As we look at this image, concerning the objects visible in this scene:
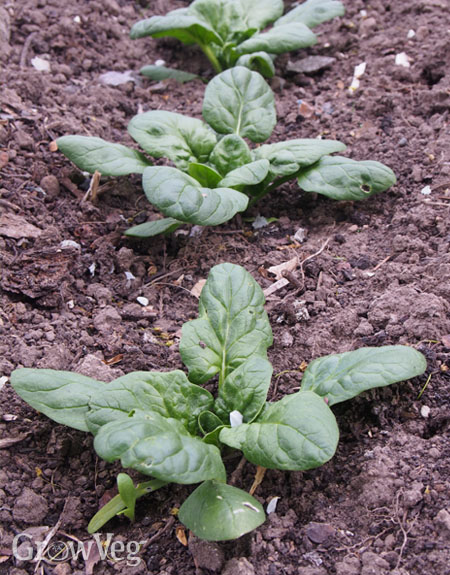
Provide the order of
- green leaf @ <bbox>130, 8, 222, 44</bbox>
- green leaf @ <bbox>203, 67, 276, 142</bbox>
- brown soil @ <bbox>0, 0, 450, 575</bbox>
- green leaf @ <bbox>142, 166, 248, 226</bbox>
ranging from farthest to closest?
1. green leaf @ <bbox>130, 8, 222, 44</bbox>
2. green leaf @ <bbox>203, 67, 276, 142</bbox>
3. green leaf @ <bbox>142, 166, 248, 226</bbox>
4. brown soil @ <bbox>0, 0, 450, 575</bbox>

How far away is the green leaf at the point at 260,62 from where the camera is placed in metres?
3.58

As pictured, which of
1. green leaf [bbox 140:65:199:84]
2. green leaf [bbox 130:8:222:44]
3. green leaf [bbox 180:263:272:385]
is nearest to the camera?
green leaf [bbox 180:263:272:385]

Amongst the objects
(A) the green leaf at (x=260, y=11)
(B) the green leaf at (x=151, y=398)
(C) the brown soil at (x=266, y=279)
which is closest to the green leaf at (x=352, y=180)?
(C) the brown soil at (x=266, y=279)

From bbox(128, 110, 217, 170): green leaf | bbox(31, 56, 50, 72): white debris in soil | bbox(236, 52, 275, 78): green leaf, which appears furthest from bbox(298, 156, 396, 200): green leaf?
bbox(31, 56, 50, 72): white debris in soil

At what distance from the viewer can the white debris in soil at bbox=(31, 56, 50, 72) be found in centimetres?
369

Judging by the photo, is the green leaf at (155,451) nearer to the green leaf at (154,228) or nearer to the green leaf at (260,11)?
the green leaf at (154,228)

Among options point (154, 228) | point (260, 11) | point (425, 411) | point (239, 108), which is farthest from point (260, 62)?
point (425, 411)

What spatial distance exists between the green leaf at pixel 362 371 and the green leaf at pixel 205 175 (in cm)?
120

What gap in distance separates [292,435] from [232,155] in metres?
1.66

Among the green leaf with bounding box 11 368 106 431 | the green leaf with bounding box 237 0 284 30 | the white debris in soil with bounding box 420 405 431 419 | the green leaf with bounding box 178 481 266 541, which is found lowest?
the green leaf with bounding box 178 481 266 541

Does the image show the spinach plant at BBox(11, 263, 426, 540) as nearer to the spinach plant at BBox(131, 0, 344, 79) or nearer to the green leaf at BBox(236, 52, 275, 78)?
the green leaf at BBox(236, 52, 275, 78)

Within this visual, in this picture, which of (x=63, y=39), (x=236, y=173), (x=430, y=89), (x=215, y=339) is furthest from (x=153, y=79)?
(x=215, y=339)

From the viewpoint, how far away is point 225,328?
2.30m

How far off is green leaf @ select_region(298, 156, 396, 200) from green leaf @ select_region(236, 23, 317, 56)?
3.60ft
